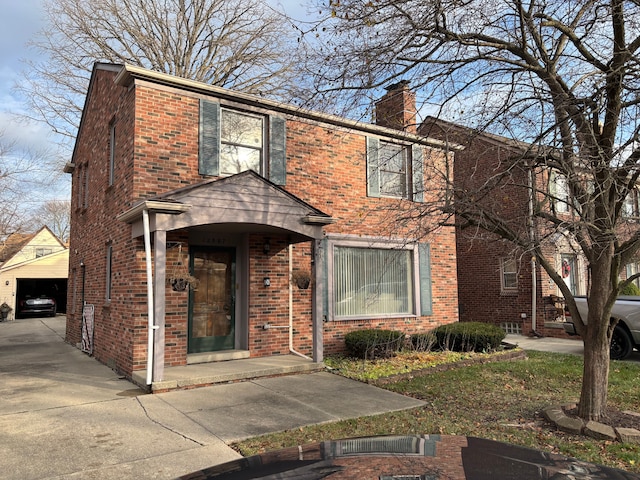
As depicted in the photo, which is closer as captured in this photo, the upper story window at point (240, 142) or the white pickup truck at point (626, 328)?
the upper story window at point (240, 142)

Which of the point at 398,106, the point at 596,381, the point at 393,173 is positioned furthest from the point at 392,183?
the point at 596,381

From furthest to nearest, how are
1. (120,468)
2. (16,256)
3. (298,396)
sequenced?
1. (16,256)
2. (298,396)
3. (120,468)

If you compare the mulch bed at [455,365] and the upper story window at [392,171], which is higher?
the upper story window at [392,171]

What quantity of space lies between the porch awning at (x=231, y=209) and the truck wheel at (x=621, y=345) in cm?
725

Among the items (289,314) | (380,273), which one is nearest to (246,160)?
(289,314)

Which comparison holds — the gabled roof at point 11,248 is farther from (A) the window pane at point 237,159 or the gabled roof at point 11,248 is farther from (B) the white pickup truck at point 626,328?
(B) the white pickup truck at point 626,328

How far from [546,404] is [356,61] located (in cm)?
540

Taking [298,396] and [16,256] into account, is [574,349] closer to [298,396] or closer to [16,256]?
[298,396]

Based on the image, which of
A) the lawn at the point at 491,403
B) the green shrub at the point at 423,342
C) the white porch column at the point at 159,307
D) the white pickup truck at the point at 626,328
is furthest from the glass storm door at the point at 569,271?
the white porch column at the point at 159,307

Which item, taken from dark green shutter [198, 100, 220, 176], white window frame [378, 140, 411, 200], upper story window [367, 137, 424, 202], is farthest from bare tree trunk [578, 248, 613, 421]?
dark green shutter [198, 100, 220, 176]

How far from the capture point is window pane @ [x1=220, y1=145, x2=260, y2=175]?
8867mm

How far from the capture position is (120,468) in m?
4.18

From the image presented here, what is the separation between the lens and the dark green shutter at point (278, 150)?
9.27 metres

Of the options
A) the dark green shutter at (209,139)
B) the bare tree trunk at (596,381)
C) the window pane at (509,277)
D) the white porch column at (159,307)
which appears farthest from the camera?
the window pane at (509,277)
